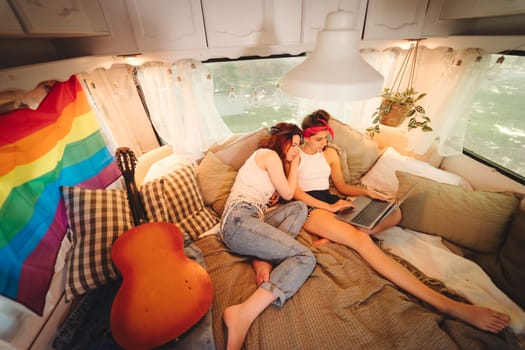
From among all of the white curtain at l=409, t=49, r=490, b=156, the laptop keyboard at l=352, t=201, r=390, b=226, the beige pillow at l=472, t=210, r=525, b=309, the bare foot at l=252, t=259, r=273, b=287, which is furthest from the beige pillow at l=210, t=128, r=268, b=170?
the beige pillow at l=472, t=210, r=525, b=309

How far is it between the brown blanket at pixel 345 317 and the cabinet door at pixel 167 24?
1.32 meters

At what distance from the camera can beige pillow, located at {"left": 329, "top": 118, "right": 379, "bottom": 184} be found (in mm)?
1844

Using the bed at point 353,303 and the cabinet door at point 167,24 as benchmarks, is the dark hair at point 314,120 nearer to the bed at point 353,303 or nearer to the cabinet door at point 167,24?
the bed at point 353,303

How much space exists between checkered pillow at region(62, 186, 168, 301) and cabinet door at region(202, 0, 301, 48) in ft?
3.58

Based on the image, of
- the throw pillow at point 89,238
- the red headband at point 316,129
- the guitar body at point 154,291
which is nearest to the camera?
the guitar body at point 154,291

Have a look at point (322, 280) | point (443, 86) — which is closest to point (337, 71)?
point (322, 280)

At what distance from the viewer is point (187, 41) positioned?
1.24 m

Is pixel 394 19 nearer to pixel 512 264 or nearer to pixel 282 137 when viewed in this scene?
pixel 282 137

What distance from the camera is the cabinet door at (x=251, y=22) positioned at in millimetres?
1210

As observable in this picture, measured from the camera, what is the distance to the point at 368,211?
4.28 feet

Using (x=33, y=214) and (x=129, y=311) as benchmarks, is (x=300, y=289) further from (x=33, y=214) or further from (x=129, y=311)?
(x=33, y=214)

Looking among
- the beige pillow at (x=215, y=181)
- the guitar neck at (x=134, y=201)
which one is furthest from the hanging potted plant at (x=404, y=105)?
the guitar neck at (x=134, y=201)

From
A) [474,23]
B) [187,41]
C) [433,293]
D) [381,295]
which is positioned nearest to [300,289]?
[381,295]

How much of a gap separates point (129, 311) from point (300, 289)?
0.76 m
